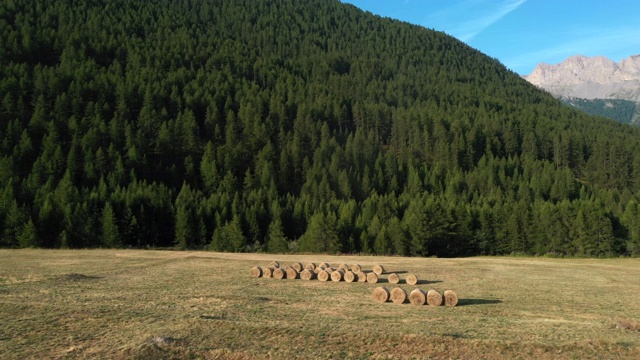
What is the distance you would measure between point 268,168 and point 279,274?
282 ft

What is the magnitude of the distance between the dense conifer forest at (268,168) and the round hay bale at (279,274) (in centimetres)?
4499

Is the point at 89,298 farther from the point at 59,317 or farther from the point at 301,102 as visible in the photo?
the point at 301,102

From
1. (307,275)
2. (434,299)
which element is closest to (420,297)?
(434,299)

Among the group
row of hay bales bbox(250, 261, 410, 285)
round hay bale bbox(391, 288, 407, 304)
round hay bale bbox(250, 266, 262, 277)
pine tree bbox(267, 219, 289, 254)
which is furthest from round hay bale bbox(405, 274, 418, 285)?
pine tree bbox(267, 219, 289, 254)

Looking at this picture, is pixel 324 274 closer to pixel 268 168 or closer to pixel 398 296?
pixel 398 296

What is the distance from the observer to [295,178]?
436 ft

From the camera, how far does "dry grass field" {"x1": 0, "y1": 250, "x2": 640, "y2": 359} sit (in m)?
16.8

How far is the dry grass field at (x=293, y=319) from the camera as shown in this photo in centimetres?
1683

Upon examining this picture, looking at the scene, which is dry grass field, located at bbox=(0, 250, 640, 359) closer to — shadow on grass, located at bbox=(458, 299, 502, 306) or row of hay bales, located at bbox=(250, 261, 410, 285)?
shadow on grass, located at bbox=(458, 299, 502, 306)

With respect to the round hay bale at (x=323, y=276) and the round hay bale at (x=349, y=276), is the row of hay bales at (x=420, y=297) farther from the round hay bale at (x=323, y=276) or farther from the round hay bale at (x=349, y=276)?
the round hay bale at (x=323, y=276)

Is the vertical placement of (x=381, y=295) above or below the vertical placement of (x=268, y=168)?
below

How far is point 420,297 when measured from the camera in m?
26.9

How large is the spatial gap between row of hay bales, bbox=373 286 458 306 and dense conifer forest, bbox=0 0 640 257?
187 ft

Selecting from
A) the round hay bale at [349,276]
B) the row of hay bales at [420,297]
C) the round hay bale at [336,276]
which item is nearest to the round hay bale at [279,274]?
the round hay bale at [336,276]
